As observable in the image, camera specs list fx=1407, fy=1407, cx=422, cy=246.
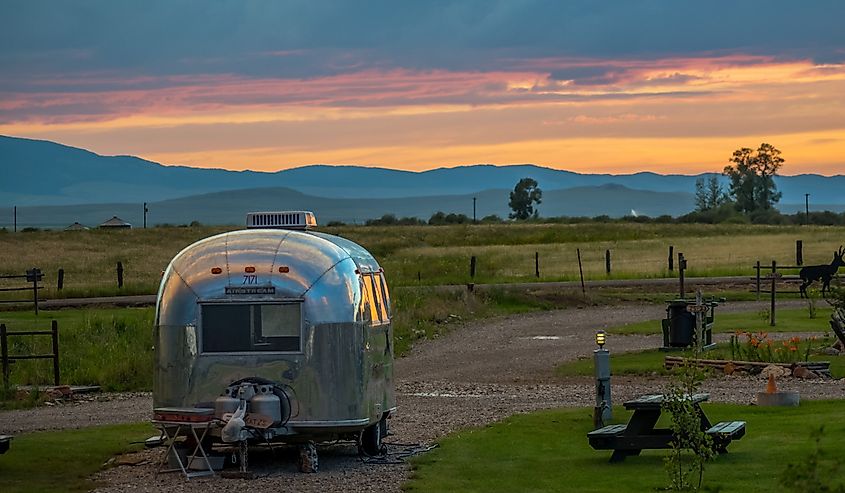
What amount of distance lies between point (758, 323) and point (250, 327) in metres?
23.0

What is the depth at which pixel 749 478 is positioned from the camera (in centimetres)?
1392

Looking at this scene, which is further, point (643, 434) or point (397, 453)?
point (397, 453)

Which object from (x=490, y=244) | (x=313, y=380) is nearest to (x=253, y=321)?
(x=313, y=380)

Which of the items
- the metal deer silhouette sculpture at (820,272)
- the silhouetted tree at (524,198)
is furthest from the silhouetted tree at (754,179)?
the metal deer silhouette sculpture at (820,272)

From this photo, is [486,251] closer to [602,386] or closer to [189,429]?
[602,386]

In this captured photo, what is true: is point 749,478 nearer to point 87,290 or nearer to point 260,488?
point 260,488

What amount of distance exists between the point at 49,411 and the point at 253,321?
8697 millimetres

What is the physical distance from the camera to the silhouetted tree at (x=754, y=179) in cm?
17550

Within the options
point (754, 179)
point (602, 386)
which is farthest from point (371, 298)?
point (754, 179)

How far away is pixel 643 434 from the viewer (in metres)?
15.5

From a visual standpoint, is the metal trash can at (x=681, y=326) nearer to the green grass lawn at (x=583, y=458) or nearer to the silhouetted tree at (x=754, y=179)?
Result: the green grass lawn at (x=583, y=458)

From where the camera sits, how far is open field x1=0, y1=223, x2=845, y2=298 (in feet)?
188

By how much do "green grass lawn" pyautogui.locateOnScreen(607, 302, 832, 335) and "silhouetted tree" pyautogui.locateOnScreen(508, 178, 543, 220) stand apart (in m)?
153

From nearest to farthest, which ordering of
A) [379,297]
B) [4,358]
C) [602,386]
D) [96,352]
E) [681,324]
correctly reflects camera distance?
1. [379,297]
2. [602,386]
3. [4,358]
4. [96,352]
5. [681,324]
